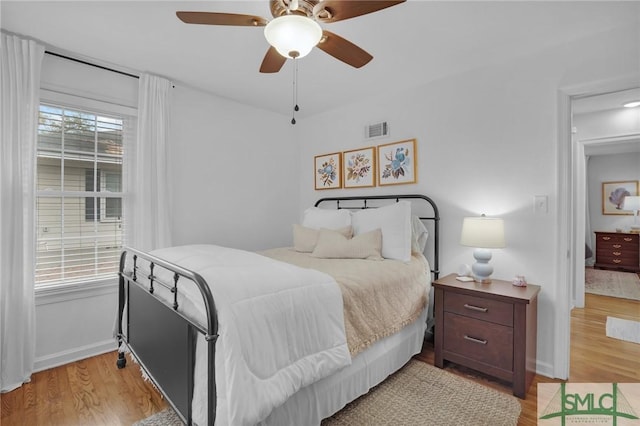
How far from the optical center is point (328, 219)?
3.21m

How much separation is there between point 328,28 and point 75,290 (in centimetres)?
290

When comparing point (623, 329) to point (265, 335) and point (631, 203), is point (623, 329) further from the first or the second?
point (631, 203)

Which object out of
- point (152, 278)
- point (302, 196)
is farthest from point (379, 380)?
point (302, 196)

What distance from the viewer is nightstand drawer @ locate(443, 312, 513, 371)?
212 cm

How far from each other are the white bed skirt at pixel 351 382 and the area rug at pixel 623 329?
2036mm

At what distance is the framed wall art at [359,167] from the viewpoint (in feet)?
11.5

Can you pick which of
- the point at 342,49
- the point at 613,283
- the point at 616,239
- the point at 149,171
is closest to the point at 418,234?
the point at 342,49

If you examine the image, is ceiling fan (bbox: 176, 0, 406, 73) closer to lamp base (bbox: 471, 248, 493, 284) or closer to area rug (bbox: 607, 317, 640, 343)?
lamp base (bbox: 471, 248, 493, 284)

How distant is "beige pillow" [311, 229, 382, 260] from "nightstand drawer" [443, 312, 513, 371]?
748 millimetres

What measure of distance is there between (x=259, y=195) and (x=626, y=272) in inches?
269

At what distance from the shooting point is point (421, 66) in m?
2.74

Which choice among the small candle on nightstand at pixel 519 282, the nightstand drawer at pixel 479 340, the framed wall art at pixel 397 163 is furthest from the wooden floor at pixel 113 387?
the framed wall art at pixel 397 163

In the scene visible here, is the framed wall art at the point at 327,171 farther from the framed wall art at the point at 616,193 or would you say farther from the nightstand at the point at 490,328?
the framed wall art at the point at 616,193

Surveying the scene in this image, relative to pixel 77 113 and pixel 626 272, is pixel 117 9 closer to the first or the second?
pixel 77 113
